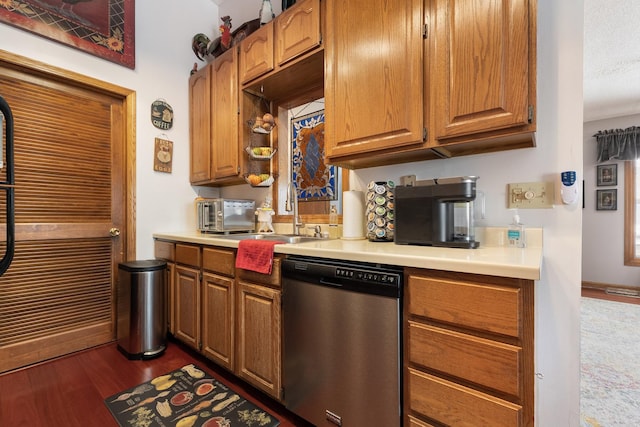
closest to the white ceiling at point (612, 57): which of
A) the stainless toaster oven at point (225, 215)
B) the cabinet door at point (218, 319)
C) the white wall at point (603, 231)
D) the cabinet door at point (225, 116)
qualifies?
the white wall at point (603, 231)

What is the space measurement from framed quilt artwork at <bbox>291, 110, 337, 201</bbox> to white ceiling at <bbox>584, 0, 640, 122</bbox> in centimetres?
233

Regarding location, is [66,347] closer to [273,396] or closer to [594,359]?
[273,396]

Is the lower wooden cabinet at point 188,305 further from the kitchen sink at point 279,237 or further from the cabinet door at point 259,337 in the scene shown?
the cabinet door at point 259,337

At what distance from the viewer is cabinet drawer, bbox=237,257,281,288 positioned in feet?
4.96

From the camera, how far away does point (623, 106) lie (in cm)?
418

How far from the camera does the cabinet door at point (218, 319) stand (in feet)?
5.82

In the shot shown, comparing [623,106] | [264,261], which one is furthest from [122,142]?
[623,106]

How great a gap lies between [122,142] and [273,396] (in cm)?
226

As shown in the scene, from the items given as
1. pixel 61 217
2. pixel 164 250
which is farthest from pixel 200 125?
pixel 61 217

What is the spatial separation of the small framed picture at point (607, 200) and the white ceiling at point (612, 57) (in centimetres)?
118

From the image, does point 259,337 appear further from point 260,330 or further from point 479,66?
point 479,66

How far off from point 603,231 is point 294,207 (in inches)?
203

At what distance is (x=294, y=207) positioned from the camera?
225cm

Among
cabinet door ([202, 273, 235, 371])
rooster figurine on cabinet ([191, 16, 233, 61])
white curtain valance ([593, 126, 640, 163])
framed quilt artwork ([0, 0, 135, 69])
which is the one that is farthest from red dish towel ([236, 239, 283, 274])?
white curtain valance ([593, 126, 640, 163])
